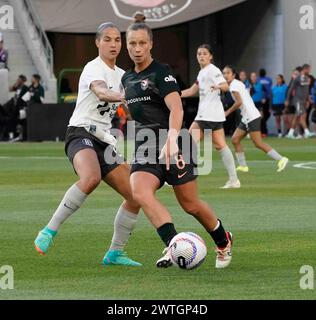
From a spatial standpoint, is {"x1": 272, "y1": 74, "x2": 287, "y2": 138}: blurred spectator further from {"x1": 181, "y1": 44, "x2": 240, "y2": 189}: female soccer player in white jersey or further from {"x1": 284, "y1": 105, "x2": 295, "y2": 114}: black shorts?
{"x1": 181, "y1": 44, "x2": 240, "y2": 189}: female soccer player in white jersey

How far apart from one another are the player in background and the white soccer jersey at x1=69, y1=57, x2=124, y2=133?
40.6 inches

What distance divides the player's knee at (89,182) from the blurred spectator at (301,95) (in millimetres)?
30085

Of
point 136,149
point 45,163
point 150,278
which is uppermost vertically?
point 136,149

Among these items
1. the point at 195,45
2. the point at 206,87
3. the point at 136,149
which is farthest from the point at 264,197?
the point at 195,45

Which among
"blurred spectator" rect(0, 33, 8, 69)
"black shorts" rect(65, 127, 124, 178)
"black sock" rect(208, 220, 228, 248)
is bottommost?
"blurred spectator" rect(0, 33, 8, 69)

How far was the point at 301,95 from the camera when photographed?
137 ft

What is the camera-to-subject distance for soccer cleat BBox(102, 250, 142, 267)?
39.2ft

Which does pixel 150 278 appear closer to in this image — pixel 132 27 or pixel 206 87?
pixel 132 27

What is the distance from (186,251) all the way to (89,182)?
4.87 feet

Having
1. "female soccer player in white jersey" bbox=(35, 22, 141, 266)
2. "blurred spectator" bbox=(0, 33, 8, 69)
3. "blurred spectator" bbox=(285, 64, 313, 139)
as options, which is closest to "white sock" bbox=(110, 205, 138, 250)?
"female soccer player in white jersey" bbox=(35, 22, 141, 266)

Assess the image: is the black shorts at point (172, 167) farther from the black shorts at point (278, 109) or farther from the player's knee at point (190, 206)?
the black shorts at point (278, 109)

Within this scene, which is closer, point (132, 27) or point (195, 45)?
point (132, 27)
